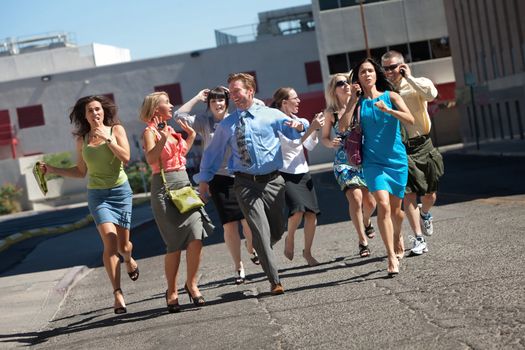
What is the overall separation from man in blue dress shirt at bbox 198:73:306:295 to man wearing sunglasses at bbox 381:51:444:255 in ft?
4.22

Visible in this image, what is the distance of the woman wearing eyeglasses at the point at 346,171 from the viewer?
1071 centimetres

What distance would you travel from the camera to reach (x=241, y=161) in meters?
9.59

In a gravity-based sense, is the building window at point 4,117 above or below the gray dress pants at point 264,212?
above

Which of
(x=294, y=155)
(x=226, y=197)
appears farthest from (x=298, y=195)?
(x=226, y=197)

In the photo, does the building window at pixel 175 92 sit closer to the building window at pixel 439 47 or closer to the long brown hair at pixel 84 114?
the building window at pixel 439 47

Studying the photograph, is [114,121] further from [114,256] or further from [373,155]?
[373,155]

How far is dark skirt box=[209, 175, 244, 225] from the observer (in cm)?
1072

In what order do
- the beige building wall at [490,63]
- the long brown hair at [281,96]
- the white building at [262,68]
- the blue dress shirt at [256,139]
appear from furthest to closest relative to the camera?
the white building at [262,68] → the beige building wall at [490,63] → the long brown hair at [281,96] → the blue dress shirt at [256,139]

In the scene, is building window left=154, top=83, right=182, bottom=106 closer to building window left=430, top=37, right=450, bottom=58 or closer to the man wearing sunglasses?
building window left=430, top=37, right=450, bottom=58

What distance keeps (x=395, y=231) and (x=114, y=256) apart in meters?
2.50

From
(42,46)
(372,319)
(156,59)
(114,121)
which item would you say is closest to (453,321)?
(372,319)

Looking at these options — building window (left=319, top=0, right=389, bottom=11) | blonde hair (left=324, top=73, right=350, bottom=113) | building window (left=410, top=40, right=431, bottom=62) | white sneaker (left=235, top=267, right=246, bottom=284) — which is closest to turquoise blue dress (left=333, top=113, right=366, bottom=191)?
blonde hair (left=324, top=73, right=350, bottom=113)

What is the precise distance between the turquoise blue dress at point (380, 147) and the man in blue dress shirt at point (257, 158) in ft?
1.89

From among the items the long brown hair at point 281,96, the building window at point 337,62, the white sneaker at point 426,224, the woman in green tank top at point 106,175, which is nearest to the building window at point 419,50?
the building window at point 337,62
